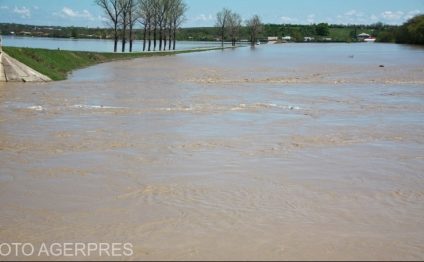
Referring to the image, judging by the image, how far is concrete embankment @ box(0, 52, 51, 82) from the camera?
88.2 feet

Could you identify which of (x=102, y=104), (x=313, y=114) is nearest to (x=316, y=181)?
(x=313, y=114)

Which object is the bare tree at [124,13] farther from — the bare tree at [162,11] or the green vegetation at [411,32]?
the green vegetation at [411,32]

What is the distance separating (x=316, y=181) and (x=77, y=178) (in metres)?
3.78

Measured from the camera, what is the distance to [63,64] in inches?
1529

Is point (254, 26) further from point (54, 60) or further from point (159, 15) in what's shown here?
point (54, 60)

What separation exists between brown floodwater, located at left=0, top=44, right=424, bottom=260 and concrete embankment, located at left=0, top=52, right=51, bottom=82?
11.0 m

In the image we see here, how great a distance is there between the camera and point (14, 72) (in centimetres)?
2723

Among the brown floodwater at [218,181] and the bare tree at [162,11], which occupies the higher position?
the bare tree at [162,11]

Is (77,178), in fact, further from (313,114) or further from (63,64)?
(63,64)

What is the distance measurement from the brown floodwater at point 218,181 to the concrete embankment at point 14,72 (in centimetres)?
1098

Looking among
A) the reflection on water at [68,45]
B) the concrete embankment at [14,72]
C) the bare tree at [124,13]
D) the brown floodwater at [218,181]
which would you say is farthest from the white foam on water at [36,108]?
the bare tree at [124,13]

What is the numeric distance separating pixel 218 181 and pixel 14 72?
21901 mm

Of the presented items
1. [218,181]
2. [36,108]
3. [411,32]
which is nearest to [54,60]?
[36,108]

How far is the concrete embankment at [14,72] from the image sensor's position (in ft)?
88.2
